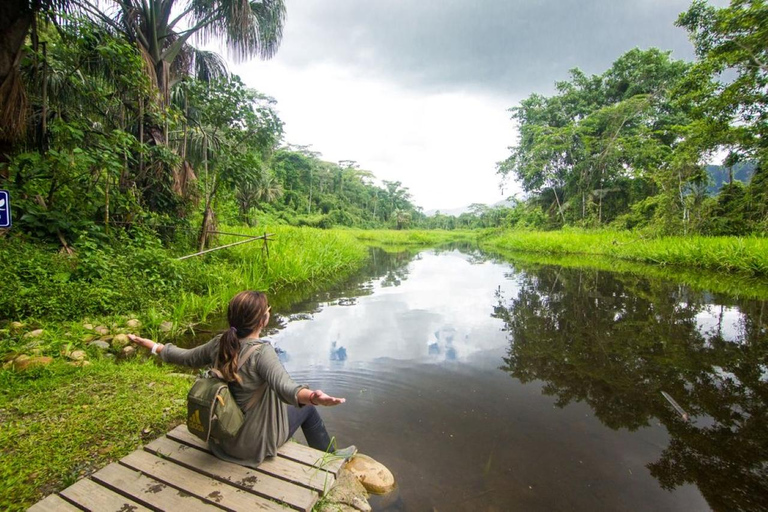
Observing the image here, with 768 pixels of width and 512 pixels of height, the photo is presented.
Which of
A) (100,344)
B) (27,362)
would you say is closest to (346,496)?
(27,362)

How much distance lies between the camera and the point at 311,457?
1692mm

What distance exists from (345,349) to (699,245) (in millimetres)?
11526

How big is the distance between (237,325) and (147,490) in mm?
782

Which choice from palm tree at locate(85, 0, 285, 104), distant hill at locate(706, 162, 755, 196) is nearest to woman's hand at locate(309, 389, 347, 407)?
palm tree at locate(85, 0, 285, 104)

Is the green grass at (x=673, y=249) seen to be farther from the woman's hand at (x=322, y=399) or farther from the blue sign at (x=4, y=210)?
the blue sign at (x=4, y=210)

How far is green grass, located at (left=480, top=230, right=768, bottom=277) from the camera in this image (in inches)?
326

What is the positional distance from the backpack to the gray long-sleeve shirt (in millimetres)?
107

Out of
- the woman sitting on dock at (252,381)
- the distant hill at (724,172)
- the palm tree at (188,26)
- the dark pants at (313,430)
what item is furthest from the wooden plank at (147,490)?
the distant hill at (724,172)

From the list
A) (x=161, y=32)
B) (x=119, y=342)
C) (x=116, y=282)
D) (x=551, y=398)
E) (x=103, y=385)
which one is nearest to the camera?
(x=103, y=385)

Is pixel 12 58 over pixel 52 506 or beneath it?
over

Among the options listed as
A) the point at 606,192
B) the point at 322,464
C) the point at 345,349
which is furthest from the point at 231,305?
the point at 606,192

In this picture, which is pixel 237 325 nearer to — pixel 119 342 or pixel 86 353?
pixel 86 353

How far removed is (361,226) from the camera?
38.8 m

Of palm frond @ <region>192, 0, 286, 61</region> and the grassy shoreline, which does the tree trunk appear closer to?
the grassy shoreline
